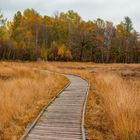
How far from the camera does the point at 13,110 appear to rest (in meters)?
11.9

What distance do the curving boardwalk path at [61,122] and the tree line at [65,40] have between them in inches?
2019

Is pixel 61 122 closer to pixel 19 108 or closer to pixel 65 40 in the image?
pixel 19 108

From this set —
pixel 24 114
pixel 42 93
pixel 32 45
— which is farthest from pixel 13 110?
pixel 32 45

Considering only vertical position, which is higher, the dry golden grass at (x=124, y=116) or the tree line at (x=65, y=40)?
the tree line at (x=65, y=40)

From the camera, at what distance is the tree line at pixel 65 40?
2655 inches

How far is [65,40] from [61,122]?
6622cm

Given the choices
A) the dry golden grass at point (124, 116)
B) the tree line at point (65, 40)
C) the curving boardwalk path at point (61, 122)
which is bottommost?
the curving boardwalk path at point (61, 122)

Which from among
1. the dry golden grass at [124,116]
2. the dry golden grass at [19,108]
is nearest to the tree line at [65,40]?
the dry golden grass at [19,108]

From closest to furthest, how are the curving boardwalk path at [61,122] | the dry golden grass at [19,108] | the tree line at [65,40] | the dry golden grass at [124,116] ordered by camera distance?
1. the dry golden grass at [124,116]
2. the curving boardwalk path at [61,122]
3. the dry golden grass at [19,108]
4. the tree line at [65,40]

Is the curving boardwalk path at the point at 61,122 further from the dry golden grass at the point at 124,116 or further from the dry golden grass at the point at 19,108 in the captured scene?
the dry golden grass at the point at 124,116

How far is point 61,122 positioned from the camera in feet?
36.8

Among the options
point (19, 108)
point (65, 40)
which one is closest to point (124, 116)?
point (19, 108)

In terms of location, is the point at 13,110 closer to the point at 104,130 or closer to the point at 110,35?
the point at 104,130

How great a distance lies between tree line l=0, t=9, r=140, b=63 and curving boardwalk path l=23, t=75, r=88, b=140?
51280 mm
